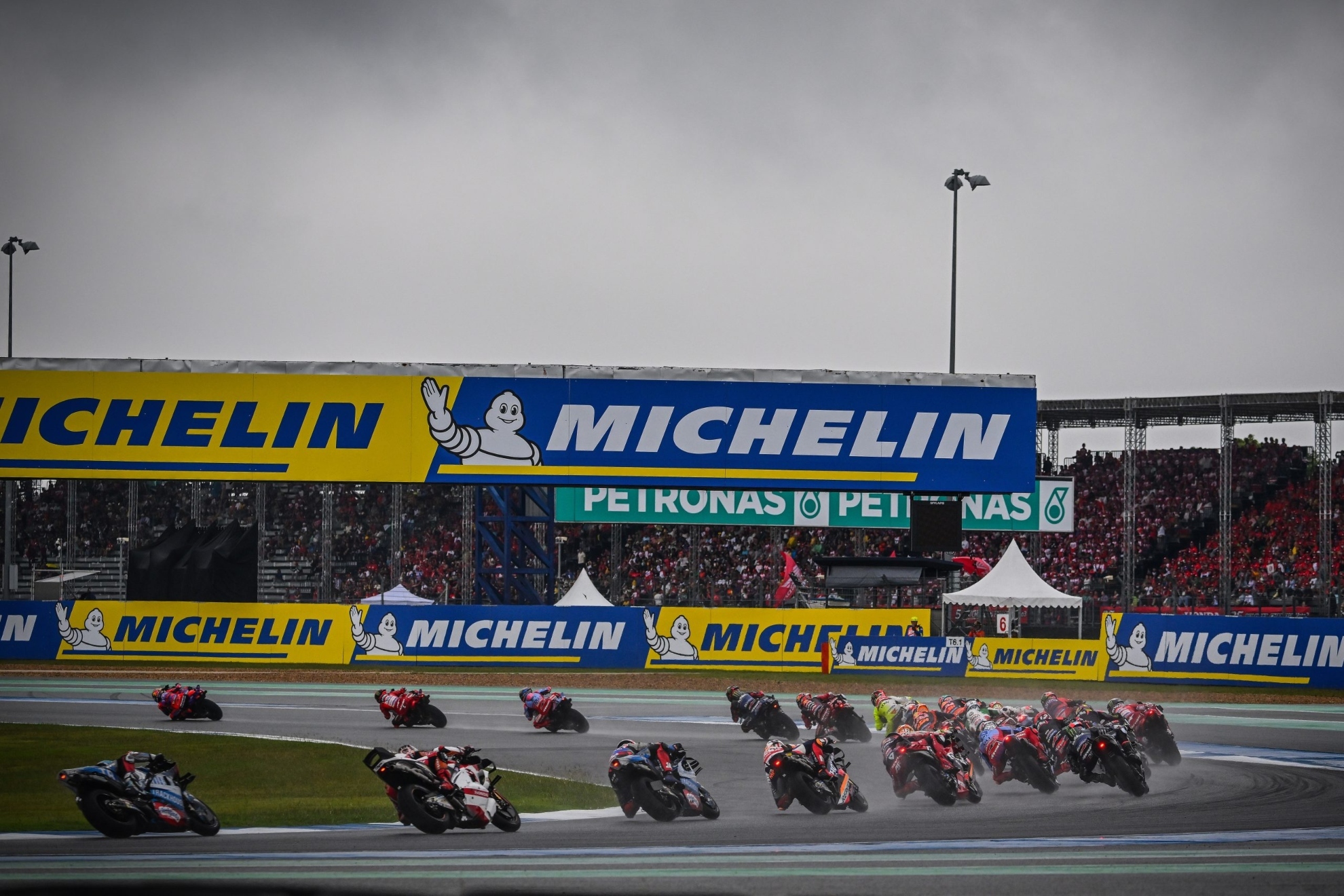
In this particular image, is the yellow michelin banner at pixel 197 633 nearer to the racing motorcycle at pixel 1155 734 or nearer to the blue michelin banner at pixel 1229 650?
the blue michelin banner at pixel 1229 650

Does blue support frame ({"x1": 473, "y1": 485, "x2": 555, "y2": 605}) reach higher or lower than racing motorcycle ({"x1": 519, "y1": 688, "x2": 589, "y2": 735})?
higher

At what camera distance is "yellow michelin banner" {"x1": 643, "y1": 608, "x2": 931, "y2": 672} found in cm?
3241

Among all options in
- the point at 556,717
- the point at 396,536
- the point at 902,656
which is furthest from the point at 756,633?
the point at 396,536

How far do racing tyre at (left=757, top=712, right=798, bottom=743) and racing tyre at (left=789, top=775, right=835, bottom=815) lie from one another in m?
6.68

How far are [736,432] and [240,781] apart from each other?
2147cm

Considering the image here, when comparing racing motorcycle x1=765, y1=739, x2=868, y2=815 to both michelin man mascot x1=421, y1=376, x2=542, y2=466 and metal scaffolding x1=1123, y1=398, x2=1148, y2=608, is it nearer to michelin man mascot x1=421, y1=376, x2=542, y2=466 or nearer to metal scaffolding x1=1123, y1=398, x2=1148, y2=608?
michelin man mascot x1=421, y1=376, x2=542, y2=466

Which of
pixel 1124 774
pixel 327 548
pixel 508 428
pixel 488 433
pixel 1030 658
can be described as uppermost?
pixel 508 428

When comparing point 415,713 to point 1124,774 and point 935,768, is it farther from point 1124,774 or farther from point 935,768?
point 1124,774

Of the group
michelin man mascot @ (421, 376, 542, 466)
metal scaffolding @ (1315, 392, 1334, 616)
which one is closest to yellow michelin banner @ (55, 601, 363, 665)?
michelin man mascot @ (421, 376, 542, 466)

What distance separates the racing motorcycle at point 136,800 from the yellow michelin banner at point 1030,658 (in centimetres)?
2318

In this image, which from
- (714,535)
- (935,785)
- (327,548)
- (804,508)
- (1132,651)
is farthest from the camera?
(714,535)

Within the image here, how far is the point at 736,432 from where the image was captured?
35562 mm

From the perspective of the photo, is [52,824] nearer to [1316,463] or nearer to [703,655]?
[703,655]

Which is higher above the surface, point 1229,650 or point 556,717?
point 1229,650
